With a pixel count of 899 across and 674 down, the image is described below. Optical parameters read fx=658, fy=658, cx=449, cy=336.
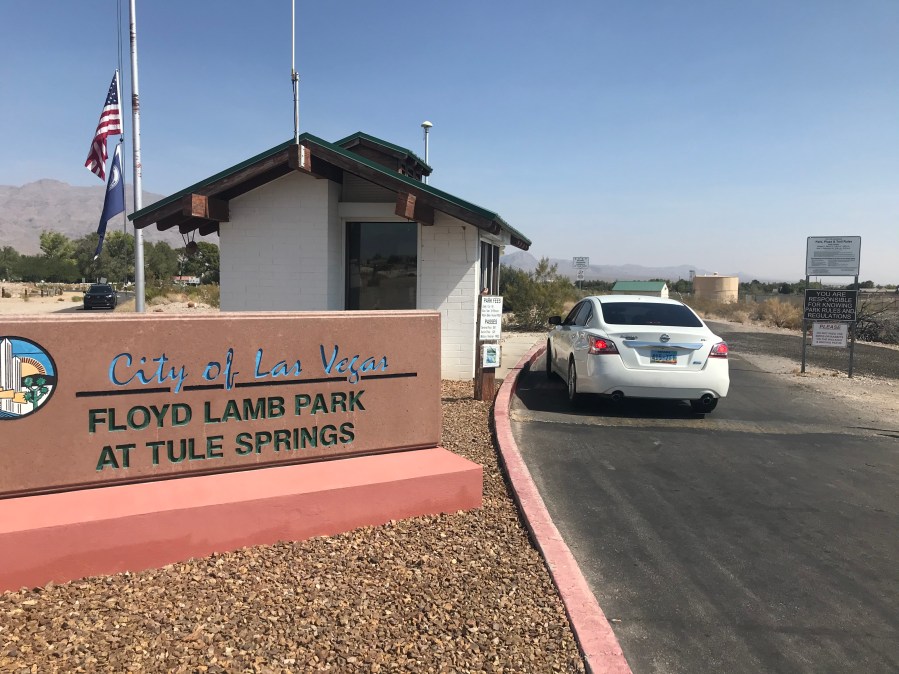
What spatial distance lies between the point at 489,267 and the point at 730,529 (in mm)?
9229

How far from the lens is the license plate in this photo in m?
7.99

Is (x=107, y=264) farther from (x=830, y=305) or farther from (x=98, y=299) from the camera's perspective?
(x=830, y=305)

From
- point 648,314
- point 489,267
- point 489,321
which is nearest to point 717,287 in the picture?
point 489,267

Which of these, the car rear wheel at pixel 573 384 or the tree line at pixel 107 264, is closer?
the car rear wheel at pixel 573 384

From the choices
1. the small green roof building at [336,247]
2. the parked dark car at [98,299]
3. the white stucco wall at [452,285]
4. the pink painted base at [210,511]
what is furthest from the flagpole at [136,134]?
the parked dark car at [98,299]

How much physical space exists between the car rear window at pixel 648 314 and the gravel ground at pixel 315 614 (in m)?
4.99

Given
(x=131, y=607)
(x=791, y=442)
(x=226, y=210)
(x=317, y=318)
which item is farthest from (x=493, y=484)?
(x=226, y=210)

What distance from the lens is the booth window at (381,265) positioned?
10773 millimetres

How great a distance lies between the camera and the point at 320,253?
10.4 meters

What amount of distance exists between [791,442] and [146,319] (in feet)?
22.4

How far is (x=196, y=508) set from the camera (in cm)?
395

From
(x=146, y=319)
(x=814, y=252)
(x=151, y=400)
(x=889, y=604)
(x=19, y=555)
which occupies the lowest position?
(x=889, y=604)

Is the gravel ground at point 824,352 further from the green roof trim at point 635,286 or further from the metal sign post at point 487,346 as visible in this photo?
the green roof trim at point 635,286

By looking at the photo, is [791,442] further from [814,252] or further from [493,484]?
[814,252]
